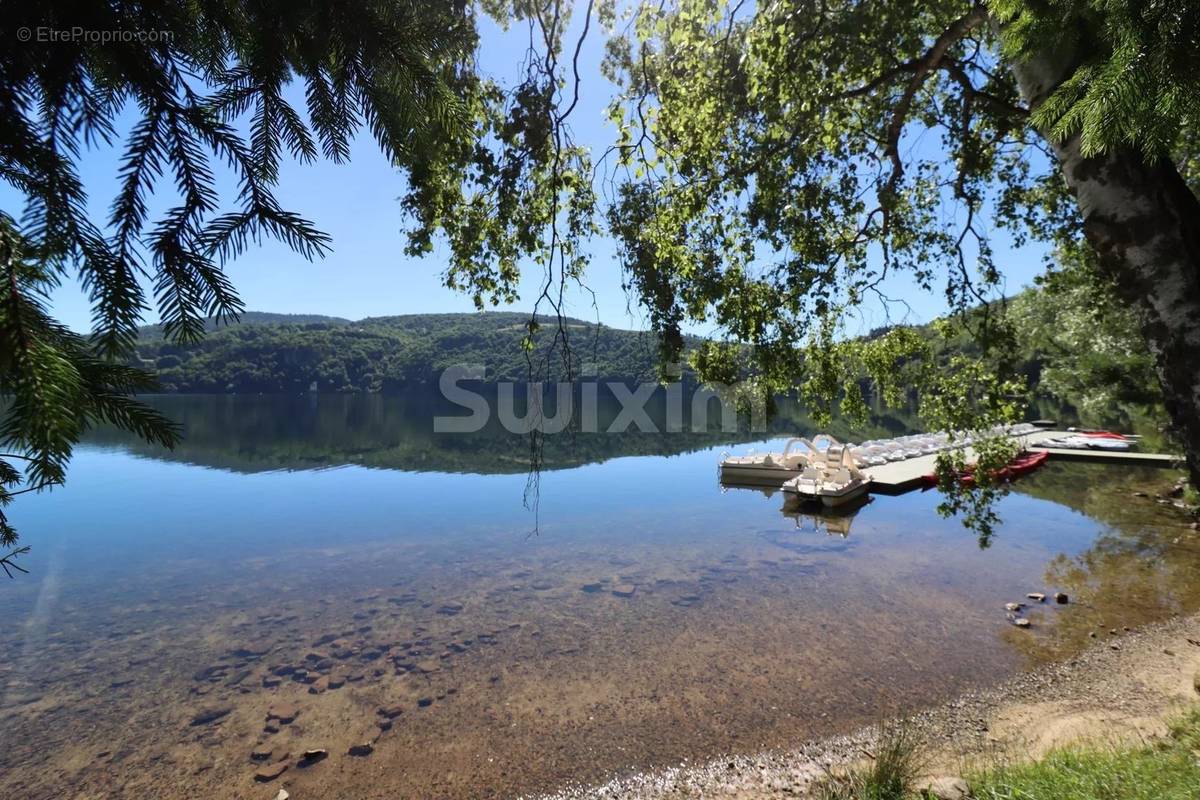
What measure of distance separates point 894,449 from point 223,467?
43734 millimetres

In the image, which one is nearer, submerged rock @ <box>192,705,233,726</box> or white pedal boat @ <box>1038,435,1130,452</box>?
submerged rock @ <box>192,705,233,726</box>

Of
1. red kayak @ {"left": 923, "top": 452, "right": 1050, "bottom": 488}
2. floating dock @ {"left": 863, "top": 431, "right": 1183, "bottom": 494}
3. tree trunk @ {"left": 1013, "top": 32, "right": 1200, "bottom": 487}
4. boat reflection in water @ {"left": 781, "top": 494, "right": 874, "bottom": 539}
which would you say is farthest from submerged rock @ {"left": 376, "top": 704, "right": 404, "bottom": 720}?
red kayak @ {"left": 923, "top": 452, "right": 1050, "bottom": 488}

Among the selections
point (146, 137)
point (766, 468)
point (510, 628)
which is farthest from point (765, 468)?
point (146, 137)

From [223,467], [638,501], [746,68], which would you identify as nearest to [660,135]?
[746,68]

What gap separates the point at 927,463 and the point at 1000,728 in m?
24.5

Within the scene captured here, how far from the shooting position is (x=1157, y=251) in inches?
99.1

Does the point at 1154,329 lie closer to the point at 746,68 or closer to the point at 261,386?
the point at 746,68

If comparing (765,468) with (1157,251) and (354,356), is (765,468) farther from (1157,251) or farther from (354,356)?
(354,356)

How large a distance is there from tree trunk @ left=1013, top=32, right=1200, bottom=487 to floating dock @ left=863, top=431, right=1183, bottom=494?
24.6 m

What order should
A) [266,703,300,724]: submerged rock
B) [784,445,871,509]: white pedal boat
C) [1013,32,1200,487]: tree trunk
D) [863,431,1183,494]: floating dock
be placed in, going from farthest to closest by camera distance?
[863,431,1183,494]: floating dock
[784,445,871,509]: white pedal boat
[266,703,300,724]: submerged rock
[1013,32,1200,487]: tree trunk

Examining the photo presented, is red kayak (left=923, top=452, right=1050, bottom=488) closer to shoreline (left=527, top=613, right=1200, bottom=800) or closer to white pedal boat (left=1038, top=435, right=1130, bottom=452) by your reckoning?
white pedal boat (left=1038, top=435, right=1130, bottom=452)

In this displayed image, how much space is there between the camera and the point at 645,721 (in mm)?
8398

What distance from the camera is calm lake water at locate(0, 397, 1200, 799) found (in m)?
7.97

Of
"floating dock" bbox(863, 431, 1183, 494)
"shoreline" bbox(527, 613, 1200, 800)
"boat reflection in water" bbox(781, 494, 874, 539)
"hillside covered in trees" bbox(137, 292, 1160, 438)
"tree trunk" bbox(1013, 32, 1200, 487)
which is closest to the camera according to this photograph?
"tree trunk" bbox(1013, 32, 1200, 487)
